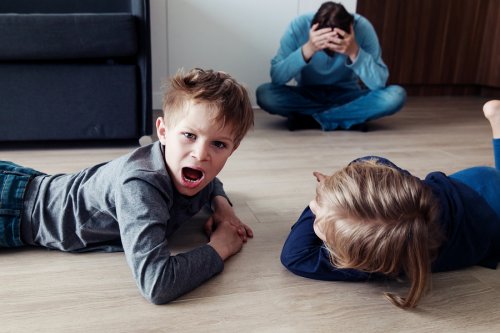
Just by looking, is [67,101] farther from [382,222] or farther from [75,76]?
[382,222]

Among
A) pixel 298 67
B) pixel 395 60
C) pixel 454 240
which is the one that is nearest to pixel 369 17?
pixel 395 60

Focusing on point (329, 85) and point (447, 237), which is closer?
point (447, 237)

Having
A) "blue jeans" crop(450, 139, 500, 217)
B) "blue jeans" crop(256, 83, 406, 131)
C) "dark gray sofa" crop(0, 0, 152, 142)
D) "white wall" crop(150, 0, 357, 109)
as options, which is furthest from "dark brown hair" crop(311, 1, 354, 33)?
"blue jeans" crop(450, 139, 500, 217)

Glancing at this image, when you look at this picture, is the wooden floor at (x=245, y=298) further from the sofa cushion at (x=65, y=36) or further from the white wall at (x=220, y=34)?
the white wall at (x=220, y=34)

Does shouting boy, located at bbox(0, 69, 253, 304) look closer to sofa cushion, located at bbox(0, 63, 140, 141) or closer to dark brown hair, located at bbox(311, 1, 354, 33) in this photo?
sofa cushion, located at bbox(0, 63, 140, 141)

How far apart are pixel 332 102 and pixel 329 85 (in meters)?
0.08

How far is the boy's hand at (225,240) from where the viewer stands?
921 mm

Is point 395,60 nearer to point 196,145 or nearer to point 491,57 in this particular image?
point 491,57

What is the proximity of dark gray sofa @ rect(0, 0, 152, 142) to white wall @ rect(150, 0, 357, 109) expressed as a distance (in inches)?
27.3

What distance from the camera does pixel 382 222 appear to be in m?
0.72

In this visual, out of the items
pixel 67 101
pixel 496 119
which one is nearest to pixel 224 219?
pixel 496 119

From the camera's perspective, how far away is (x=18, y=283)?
2.71 ft

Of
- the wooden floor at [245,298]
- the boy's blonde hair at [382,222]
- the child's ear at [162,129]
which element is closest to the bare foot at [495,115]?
the wooden floor at [245,298]

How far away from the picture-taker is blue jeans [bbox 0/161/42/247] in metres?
0.91
